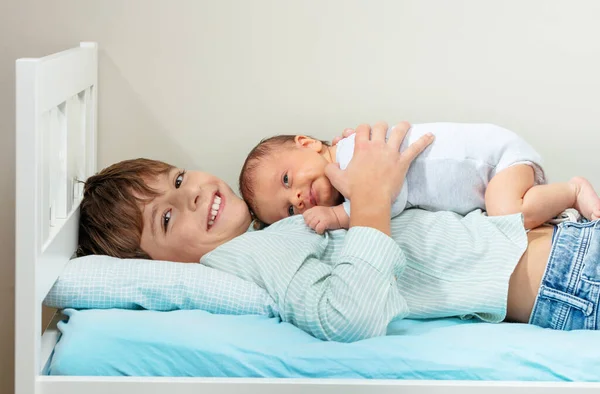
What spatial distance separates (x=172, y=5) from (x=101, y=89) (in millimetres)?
257

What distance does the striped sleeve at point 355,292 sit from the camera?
1.14 meters

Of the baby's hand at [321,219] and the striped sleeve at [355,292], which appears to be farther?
the baby's hand at [321,219]

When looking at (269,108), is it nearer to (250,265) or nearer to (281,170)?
(281,170)

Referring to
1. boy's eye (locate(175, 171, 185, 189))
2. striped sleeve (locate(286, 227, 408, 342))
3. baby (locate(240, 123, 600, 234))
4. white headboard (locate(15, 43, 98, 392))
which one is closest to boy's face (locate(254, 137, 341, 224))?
baby (locate(240, 123, 600, 234))

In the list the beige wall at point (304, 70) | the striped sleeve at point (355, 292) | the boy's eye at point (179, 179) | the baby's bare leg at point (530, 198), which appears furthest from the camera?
the beige wall at point (304, 70)

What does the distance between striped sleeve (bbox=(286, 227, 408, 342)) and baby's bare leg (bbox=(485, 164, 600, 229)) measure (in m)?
0.25

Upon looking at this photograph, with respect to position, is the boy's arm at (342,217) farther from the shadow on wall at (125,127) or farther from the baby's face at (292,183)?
the shadow on wall at (125,127)

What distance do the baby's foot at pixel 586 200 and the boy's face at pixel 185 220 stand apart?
0.64 m

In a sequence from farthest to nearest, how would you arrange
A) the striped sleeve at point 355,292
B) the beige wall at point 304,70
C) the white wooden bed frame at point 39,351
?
1. the beige wall at point 304,70
2. the striped sleeve at point 355,292
3. the white wooden bed frame at point 39,351

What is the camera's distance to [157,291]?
1.22 m

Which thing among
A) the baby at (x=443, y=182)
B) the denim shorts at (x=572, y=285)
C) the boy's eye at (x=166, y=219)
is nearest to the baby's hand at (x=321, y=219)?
the baby at (x=443, y=182)

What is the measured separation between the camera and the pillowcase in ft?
4.00

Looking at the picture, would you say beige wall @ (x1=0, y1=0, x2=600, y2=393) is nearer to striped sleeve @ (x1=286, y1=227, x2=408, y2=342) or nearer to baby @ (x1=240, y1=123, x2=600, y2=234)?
baby @ (x1=240, y1=123, x2=600, y2=234)

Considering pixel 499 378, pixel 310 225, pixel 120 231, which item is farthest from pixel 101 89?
pixel 499 378
